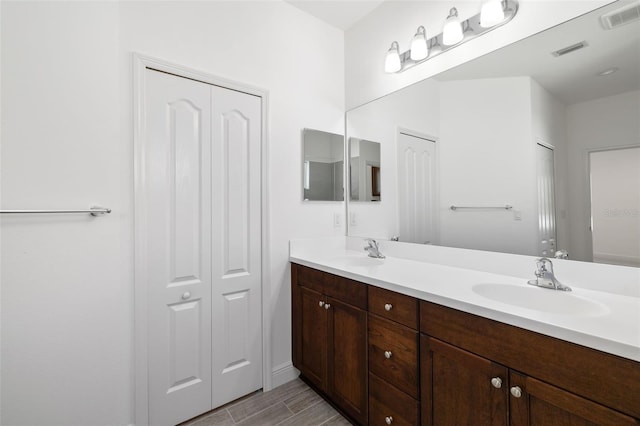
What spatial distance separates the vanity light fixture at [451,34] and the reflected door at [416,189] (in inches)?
18.6

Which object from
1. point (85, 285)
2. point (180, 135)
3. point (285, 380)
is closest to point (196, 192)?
point (180, 135)

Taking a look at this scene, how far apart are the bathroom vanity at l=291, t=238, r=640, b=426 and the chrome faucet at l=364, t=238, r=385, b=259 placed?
6.5 inches

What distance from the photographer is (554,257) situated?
1.26 m

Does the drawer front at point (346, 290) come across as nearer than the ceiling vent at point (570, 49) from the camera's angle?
No

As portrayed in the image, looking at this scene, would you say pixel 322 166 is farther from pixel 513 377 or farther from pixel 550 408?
pixel 550 408

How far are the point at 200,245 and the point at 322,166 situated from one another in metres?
1.07

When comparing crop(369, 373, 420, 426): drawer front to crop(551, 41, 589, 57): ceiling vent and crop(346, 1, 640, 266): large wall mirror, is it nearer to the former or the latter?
crop(346, 1, 640, 266): large wall mirror

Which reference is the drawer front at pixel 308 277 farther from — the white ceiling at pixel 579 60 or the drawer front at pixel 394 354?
the white ceiling at pixel 579 60

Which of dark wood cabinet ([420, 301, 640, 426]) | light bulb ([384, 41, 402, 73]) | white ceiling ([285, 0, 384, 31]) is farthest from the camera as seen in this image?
white ceiling ([285, 0, 384, 31])

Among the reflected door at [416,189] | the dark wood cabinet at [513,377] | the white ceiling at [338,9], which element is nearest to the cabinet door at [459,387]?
the dark wood cabinet at [513,377]

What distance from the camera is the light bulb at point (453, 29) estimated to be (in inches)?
59.1

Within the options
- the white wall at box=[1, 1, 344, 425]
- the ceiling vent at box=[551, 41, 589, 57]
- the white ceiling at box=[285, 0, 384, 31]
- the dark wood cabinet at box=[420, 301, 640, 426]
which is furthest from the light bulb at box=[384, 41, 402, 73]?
the dark wood cabinet at box=[420, 301, 640, 426]

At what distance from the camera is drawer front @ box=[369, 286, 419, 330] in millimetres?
1159

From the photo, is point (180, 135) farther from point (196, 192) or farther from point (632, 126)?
point (632, 126)
